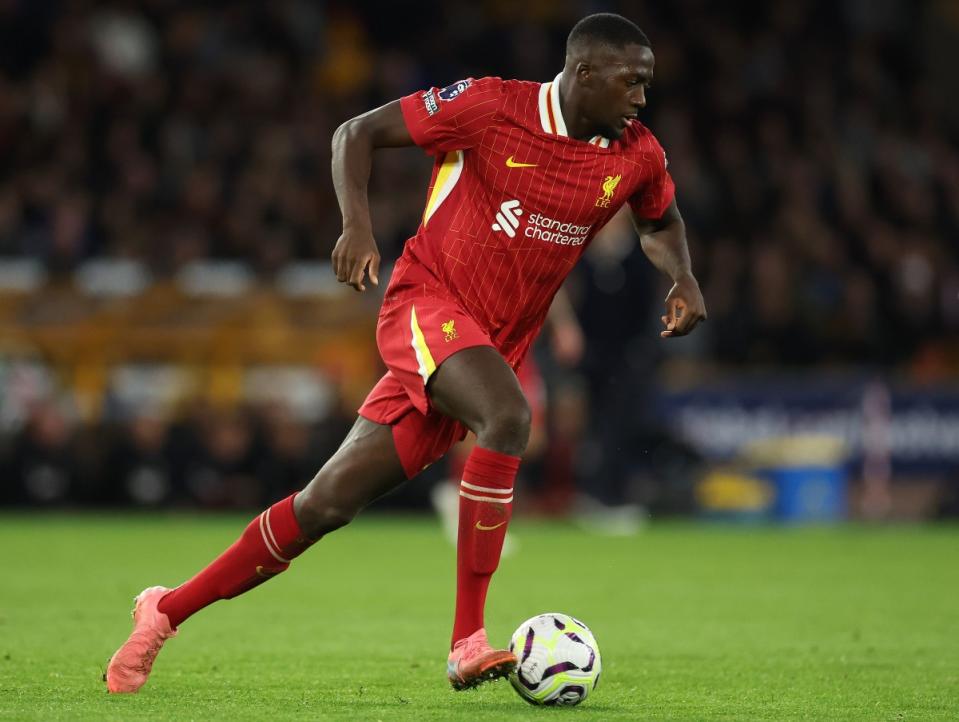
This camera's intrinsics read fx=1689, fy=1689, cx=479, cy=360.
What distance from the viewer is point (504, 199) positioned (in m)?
5.37

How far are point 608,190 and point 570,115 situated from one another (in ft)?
0.89

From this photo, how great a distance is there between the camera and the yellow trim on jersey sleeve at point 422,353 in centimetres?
516

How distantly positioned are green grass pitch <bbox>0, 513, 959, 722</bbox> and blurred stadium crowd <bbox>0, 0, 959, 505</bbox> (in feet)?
5.32

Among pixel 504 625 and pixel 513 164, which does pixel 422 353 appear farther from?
pixel 504 625

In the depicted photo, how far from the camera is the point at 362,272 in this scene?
195 inches

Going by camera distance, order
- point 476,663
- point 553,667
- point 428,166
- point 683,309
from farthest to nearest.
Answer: point 428,166 < point 683,309 < point 553,667 < point 476,663

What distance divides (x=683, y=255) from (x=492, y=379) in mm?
1046

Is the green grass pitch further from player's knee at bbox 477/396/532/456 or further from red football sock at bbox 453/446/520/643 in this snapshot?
player's knee at bbox 477/396/532/456

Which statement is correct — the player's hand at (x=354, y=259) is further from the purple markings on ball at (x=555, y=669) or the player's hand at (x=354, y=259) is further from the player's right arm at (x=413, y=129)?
the purple markings on ball at (x=555, y=669)

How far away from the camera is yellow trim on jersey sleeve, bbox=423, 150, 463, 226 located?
5461 mm

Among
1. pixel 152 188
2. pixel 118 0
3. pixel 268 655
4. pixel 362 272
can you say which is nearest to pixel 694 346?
pixel 152 188

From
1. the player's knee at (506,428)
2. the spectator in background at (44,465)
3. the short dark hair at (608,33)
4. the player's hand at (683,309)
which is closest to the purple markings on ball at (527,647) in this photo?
the player's knee at (506,428)

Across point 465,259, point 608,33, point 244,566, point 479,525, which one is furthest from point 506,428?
point 608,33

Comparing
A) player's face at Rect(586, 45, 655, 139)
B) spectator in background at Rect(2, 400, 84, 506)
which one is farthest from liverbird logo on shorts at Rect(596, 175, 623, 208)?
spectator in background at Rect(2, 400, 84, 506)
